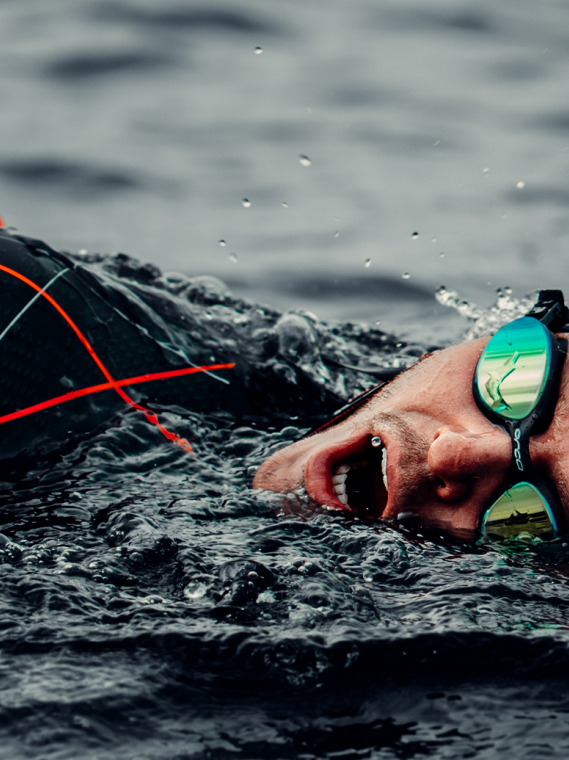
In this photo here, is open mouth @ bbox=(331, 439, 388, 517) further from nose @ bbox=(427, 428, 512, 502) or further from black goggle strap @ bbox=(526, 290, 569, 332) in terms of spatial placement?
black goggle strap @ bbox=(526, 290, 569, 332)

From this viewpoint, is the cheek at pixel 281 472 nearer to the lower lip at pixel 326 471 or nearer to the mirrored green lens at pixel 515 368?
the lower lip at pixel 326 471

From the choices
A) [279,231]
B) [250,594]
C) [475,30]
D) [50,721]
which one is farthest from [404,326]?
[475,30]

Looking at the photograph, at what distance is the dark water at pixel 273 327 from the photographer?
4.93 ft

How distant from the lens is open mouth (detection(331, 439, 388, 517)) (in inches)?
93.3

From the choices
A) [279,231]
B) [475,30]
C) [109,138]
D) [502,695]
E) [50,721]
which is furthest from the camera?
[475,30]

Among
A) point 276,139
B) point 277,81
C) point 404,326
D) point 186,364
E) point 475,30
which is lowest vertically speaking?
point 404,326

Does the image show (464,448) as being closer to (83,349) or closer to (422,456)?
(422,456)

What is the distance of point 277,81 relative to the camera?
25.5 ft

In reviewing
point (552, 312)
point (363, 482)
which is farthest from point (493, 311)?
point (363, 482)

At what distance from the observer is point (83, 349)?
2660 millimetres

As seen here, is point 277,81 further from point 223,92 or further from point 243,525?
point 243,525

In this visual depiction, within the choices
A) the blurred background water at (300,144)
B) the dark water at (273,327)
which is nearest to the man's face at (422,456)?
the dark water at (273,327)

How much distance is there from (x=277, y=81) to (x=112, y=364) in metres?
5.73

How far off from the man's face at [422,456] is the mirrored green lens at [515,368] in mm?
57
